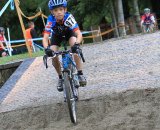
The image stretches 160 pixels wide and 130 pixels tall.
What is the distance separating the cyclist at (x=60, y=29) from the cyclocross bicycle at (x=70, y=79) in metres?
0.24

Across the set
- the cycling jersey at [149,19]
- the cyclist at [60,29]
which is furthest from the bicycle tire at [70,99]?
the cycling jersey at [149,19]

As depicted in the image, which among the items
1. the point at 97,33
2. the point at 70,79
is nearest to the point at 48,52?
the point at 70,79

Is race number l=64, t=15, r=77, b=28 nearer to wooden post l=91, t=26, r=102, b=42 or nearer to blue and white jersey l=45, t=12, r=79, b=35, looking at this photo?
blue and white jersey l=45, t=12, r=79, b=35

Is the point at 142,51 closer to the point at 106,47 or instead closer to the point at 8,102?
the point at 106,47

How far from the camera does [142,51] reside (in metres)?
14.3

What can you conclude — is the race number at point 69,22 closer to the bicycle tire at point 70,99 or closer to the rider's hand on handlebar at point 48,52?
the rider's hand on handlebar at point 48,52

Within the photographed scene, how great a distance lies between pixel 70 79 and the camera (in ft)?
25.8

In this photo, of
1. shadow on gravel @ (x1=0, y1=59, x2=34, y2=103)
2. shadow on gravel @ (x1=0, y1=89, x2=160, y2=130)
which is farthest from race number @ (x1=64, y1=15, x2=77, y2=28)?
shadow on gravel @ (x1=0, y1=59, x2=34, y2=103)

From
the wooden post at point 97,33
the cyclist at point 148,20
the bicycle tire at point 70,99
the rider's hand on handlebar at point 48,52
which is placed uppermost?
the rider's hand on handlebar at point 48,52

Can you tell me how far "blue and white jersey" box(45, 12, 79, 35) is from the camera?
8336 mm

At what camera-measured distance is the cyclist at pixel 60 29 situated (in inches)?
322

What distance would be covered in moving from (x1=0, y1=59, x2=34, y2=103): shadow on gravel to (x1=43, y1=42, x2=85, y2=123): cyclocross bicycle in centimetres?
305

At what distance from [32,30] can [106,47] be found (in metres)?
6.57

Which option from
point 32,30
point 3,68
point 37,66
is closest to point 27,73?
point 37,66
